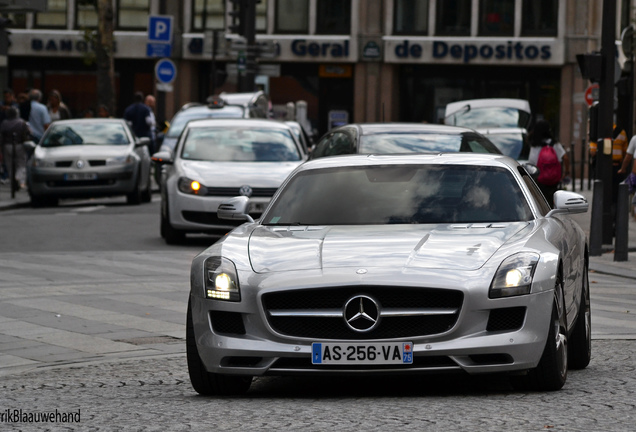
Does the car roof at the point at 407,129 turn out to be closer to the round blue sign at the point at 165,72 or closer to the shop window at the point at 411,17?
the round blue sign at the point at 165,72

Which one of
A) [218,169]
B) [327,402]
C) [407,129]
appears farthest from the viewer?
[218,169]

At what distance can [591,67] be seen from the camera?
1875 cm

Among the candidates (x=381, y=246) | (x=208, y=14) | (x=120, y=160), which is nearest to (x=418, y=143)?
(x=381, y=246)

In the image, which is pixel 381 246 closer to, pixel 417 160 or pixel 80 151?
pixel 417 160

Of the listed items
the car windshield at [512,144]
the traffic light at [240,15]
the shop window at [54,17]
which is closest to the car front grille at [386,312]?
the car windshield at [512,144]

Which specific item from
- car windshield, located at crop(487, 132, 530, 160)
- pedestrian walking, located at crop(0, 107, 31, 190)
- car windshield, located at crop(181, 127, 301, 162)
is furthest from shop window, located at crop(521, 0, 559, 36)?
car windshield, located at crop(181, 127, 301, 162)

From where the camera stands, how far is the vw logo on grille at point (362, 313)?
23.4 feet

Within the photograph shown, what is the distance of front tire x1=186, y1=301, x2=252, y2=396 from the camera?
7602 mm

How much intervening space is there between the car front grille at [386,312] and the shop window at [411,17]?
1852 inches

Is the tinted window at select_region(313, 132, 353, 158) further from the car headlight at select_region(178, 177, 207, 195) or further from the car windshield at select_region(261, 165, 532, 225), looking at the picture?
the car windshield at select_region(261, 165, 532, 225)

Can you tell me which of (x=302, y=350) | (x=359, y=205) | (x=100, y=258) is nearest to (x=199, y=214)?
(x=100, y=258)

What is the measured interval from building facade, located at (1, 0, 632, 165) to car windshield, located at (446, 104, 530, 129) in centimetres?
2054

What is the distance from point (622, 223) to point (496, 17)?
122ft

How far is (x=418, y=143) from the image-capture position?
15500 mm
